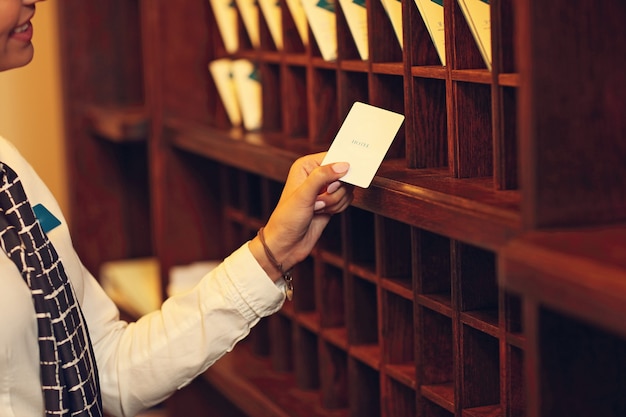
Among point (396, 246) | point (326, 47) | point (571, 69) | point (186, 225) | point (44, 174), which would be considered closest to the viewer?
point (571, 69)

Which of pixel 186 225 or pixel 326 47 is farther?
pixel 186 225

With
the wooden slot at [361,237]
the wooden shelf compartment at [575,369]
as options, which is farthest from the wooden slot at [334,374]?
the wooden shelf compartment at [575,369]

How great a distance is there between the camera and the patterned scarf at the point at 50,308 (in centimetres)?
179

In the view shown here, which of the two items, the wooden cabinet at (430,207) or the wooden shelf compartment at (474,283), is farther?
the wooden shelf compartment at (474,283)

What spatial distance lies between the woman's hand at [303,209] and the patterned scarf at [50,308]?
352mm

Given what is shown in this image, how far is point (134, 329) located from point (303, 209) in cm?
52

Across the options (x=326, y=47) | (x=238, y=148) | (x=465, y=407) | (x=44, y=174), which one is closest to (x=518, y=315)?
(x=465, y=407)

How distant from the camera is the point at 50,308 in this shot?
1.80 metres

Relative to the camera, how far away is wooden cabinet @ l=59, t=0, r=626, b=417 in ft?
4.14

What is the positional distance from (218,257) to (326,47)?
1136 millimetres

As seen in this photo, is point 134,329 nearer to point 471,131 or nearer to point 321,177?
point 321,177

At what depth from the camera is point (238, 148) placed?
7.68ft

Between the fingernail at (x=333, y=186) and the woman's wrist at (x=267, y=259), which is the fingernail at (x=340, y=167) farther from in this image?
the woman's wrist at (x=267, y=259)

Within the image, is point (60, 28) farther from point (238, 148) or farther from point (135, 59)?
point (238, 148)
